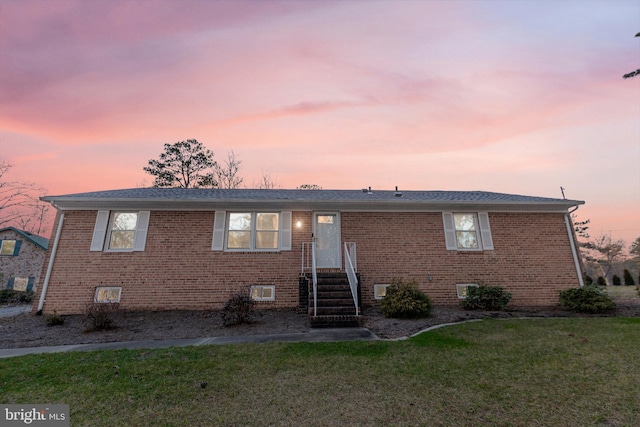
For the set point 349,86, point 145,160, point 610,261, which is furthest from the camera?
point 610,261

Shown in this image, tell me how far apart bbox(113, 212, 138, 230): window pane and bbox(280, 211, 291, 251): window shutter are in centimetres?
545

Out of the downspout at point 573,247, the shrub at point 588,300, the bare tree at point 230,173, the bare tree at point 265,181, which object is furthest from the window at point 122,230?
the downspout at point 573,247

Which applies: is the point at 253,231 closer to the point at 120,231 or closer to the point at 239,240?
the point at 239,240

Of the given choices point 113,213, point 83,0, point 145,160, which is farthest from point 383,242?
point 145,160

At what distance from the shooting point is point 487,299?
870cm

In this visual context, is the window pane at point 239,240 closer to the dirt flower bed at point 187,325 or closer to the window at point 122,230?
the dirt flower bed at point 187,325

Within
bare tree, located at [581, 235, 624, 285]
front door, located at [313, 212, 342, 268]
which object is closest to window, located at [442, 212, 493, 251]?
front door, located at [313, 212, 342, 268]

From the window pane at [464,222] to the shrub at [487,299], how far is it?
8.05 ft

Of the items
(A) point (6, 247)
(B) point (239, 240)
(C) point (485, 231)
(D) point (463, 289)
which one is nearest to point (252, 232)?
(B) point (239, 240)

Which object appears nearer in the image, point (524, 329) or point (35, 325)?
point (524, 329)

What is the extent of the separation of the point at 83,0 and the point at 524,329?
49.4ft

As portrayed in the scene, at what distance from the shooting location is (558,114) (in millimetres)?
11336

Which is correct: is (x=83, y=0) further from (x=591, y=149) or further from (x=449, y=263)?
(x=591, y=149)

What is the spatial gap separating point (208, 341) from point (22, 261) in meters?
20.7
